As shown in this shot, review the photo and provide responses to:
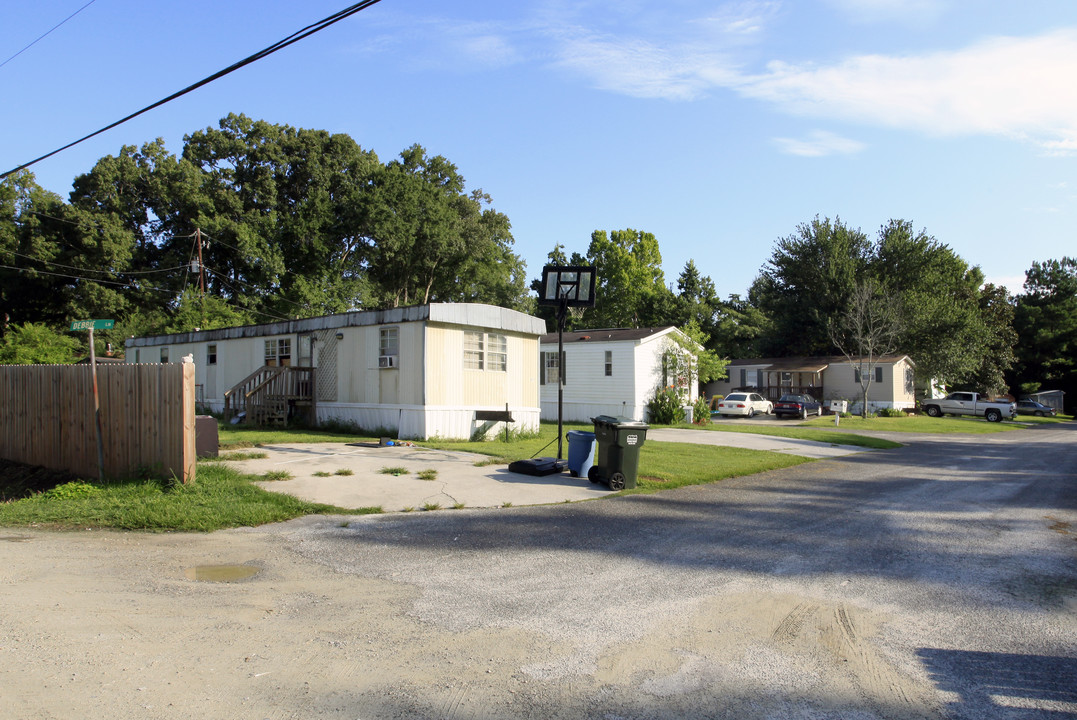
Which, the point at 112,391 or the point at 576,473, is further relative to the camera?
the point at 576,473

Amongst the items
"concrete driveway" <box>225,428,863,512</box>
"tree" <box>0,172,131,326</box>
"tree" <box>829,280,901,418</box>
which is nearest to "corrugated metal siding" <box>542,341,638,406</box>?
"concrete driveway" <box>225,428,863,512</box>

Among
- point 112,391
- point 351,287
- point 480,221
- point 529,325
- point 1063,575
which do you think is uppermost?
point 480,221

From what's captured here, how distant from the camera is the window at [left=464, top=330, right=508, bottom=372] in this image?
741 inches

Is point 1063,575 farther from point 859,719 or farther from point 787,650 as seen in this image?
point 859,719

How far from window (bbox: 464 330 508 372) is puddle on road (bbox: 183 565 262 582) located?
40.3 feet

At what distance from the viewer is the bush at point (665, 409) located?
29.1 metres

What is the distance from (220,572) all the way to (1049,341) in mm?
68698

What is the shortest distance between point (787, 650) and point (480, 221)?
46517 millimetres

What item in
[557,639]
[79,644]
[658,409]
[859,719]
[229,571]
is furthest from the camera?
[658,409]

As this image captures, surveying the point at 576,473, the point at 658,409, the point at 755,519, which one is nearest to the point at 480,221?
the point at 658,409

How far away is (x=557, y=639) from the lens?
189 inches

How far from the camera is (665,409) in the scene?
1148 inches

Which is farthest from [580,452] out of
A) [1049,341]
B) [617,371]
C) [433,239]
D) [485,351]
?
[1049,341]

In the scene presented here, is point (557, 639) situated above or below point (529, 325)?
below
